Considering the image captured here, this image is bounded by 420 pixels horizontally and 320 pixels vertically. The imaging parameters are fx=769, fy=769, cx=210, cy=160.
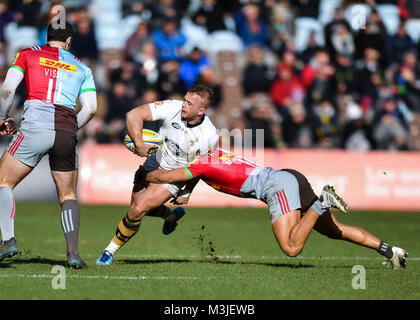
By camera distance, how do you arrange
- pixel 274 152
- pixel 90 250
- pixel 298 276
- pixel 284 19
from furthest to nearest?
pixel 284 19
pixel 274 152
pixel 90 250
pixel 298 276

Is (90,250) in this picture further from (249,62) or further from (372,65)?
(372,65)

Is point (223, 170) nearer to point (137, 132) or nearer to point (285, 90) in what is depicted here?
point (137, 132)

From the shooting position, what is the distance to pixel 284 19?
22.2 metres

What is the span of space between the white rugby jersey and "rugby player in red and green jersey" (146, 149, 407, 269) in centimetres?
22

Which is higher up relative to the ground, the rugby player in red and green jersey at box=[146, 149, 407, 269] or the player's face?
the player's face

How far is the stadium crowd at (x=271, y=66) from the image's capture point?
1905 centimetres

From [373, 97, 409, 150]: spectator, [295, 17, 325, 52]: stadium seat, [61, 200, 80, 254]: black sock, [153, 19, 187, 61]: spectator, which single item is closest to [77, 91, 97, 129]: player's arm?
[61, 200, 80, 254]: black sock

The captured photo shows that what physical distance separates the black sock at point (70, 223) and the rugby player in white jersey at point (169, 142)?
2.48ft

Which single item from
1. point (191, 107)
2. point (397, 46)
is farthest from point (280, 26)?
point (191, 107)

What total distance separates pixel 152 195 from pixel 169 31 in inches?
458

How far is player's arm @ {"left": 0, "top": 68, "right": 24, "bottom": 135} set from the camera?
7977 millimetres

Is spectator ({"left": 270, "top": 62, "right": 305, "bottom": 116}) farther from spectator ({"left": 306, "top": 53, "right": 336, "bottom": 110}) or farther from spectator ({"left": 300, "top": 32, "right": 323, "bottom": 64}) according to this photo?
spectator ({"left": 300, "top": 32, "right": 323, "bottom": 64})

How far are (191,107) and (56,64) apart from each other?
1.62 meters
